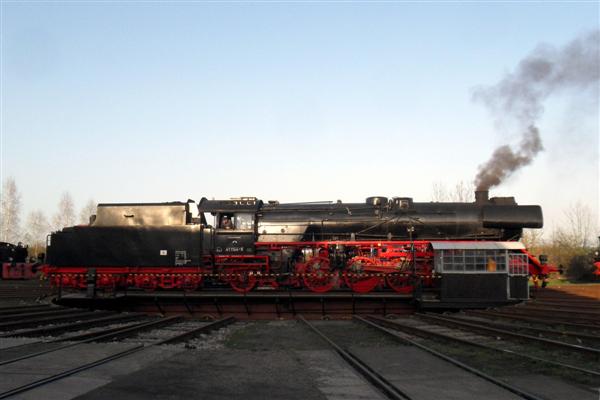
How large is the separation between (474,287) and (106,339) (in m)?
11.0

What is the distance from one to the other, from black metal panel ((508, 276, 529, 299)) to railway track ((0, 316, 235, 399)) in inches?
348

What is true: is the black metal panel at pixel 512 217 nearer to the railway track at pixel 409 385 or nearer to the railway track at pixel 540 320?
the railway track at pixel 540 320

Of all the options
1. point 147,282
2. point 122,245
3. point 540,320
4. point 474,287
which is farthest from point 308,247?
point 540,320

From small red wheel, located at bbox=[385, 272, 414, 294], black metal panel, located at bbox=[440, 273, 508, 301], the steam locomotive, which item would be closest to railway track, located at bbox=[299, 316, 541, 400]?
black metal panel, located at bbox=[440, 273, 508, 301]

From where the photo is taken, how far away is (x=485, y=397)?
18.6 feet

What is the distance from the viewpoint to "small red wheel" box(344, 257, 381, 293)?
1662 centimetres

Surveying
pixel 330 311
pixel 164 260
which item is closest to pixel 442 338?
pixel 330 311

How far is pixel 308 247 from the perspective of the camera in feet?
56.9

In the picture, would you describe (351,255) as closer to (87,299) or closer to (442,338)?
(442,338)

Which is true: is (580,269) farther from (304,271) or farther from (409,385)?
(409,385)

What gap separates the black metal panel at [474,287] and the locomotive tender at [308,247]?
0.03 m

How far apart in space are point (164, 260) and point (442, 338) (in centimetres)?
1079

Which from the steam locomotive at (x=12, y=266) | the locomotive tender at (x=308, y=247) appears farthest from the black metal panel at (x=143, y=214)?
the steam locomotive at (x=12, y=266)

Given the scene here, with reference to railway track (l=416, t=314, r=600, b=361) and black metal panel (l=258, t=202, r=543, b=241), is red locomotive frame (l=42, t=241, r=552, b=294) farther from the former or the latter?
railway track (l=416, t=314, r=600, b=361)
